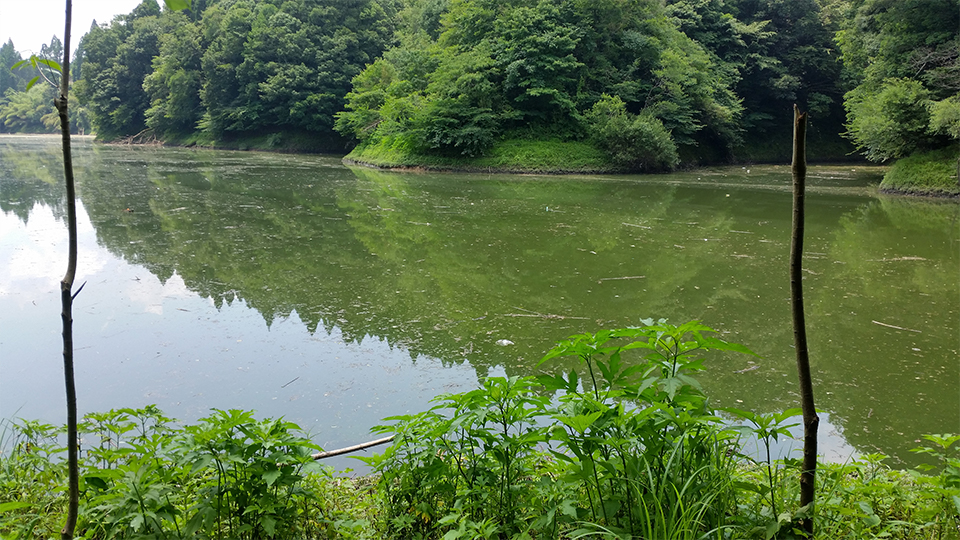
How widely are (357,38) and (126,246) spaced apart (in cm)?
2338

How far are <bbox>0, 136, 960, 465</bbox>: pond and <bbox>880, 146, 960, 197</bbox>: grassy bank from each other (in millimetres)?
1813

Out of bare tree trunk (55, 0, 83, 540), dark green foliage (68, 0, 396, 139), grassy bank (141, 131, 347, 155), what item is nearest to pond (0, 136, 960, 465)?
bare tree trunk (55, 0, 83, 540)

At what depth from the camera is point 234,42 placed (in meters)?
28.3

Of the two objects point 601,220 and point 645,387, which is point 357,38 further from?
point 645,387

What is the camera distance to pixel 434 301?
479cm

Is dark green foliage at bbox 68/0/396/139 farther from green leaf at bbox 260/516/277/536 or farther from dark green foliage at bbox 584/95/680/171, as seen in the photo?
green leaf at bbox 260/516/277/536

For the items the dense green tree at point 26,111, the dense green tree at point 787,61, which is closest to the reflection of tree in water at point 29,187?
the dense green tree at point 787,61

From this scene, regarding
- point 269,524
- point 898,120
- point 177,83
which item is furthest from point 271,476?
point 177,83

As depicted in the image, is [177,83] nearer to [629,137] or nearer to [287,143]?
[287,143]

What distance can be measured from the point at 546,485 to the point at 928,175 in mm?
14062

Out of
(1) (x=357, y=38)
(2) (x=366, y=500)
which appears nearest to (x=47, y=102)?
(1) (x=357, y=38)

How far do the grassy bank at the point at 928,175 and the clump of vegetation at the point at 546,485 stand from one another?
12.9 meters

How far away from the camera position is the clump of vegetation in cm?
140

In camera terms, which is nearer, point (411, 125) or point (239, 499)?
point (239, 499)
